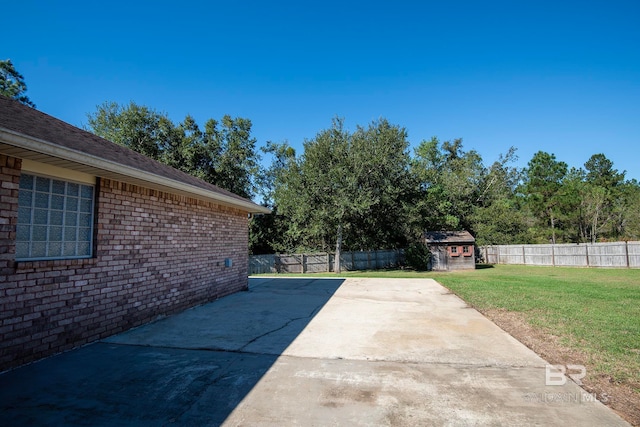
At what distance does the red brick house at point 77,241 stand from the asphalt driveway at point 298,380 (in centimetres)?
47

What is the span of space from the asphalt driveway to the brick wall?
339 millimetres

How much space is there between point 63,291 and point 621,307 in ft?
34.7

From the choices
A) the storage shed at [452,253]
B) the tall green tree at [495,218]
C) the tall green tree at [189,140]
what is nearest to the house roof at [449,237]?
the storage shed at [452,253]

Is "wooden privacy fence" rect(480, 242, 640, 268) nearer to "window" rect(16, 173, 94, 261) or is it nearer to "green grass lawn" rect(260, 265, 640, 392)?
"green grass lawn" rect(260, 265, 640, 392)

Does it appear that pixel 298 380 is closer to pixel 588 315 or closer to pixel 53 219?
pixel 53 219

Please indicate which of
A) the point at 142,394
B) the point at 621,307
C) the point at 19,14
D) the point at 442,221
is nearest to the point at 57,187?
the point at 142,394

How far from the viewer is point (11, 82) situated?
24.9 m

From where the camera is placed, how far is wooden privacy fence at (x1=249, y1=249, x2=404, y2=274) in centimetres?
2100

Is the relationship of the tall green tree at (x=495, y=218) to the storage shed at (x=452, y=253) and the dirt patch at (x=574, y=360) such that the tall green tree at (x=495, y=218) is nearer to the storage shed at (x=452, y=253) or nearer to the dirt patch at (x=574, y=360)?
the storage shed at (x=452, y=253)

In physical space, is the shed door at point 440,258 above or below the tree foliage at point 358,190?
below

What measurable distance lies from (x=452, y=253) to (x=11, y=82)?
120 ft

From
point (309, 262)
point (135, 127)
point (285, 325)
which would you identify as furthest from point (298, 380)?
point (135, 127)

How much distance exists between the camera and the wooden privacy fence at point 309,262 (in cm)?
2100

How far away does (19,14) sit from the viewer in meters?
9.73
